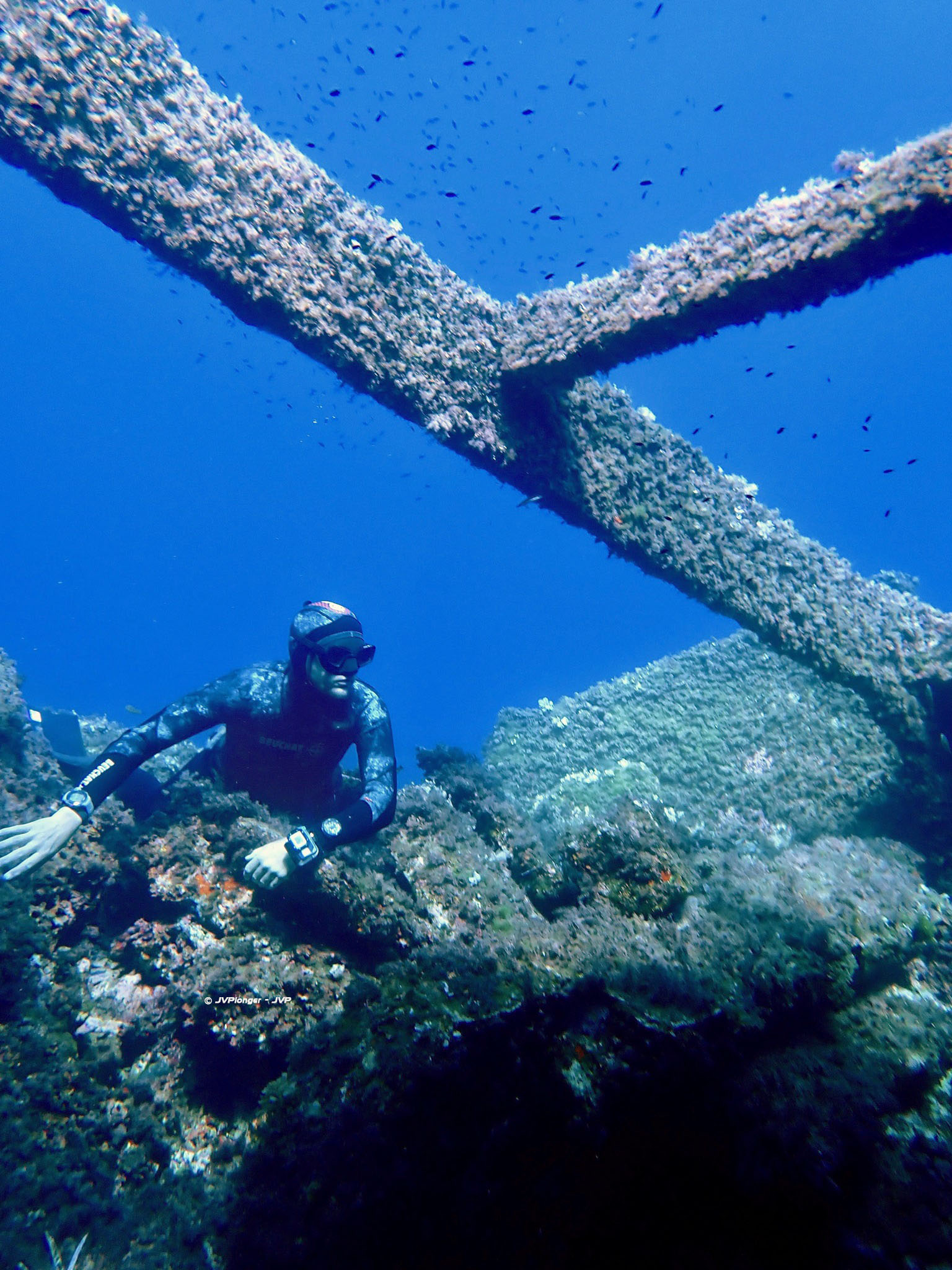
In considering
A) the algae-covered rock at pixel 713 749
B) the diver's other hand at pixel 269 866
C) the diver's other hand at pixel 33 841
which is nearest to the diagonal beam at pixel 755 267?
the diver's other hand at pixel 269 866

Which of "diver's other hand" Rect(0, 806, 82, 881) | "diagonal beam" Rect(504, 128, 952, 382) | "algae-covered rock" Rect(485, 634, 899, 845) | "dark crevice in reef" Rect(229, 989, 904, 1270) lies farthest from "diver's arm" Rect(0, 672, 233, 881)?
"diagonal beam" Rect(504, 128, 952, 382)

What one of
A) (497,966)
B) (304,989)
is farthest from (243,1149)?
(497,966)

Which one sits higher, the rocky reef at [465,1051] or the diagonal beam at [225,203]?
the diagonal beam at [225,203]

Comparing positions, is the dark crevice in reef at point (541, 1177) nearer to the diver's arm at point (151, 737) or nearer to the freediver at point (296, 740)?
the freediver at point (296, 740)

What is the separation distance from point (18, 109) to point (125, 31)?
1.18 meters

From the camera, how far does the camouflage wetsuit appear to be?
439 centimetres

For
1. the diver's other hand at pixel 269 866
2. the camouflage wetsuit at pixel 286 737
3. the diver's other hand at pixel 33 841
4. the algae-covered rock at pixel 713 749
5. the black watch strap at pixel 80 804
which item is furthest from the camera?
the algae-covered rock at pixel 713 749

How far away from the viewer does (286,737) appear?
189 inches

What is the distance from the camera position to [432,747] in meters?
6.79

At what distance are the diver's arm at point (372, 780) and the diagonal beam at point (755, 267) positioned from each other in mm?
3632

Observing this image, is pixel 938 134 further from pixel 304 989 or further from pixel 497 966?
pixel 304 989

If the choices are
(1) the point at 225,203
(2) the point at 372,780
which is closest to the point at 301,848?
(2) the point at 372,780

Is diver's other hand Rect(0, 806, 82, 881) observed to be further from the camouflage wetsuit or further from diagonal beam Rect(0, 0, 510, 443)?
diagonal beam Rect(0, 0, 510, 443)

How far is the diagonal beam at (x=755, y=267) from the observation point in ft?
12.4
